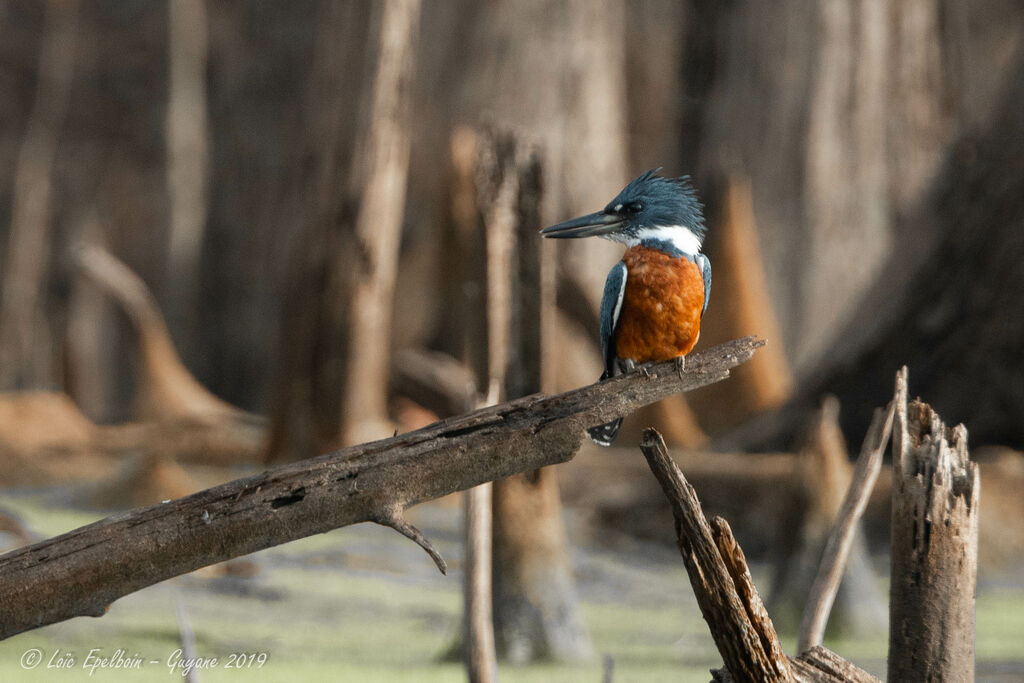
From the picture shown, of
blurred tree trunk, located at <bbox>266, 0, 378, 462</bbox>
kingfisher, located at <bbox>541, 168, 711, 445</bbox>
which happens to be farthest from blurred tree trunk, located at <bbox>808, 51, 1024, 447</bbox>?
kingfisher, located at <bbox>541, 168, 711, 445</bbox>

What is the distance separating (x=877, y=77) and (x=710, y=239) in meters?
3.74

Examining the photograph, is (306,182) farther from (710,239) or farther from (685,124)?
(685,124)

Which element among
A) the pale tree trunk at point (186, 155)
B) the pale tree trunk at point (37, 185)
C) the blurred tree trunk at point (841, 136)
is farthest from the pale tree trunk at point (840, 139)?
→ the pale tree trunk at point (37, 185)

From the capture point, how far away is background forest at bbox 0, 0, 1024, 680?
4598 millimetres

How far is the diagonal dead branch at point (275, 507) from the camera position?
217 cm

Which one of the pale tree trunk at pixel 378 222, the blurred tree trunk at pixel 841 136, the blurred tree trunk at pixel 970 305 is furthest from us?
the blurred tree trunk at pixel 841 136

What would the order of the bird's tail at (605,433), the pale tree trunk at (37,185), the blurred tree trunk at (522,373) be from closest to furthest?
the bird's tail at (605,433) < the blurred tree trunk at (522,373) < the pale tree trunk at (37,185)

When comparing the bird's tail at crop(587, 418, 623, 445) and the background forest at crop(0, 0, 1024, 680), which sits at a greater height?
the background forest at crop(0, 0, 1024, 680)

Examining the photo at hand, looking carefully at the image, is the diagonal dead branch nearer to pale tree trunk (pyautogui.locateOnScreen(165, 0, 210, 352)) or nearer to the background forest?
the background forest

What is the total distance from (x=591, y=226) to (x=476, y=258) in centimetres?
140

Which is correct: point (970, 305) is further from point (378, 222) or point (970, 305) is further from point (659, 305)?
point (659, 305)

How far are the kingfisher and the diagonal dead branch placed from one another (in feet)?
1.46

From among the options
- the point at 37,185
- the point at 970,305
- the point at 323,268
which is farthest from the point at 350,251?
the point at 37,185

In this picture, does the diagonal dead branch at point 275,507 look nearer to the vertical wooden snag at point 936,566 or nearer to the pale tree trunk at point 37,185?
the vertical wooden snag at point 936,566
